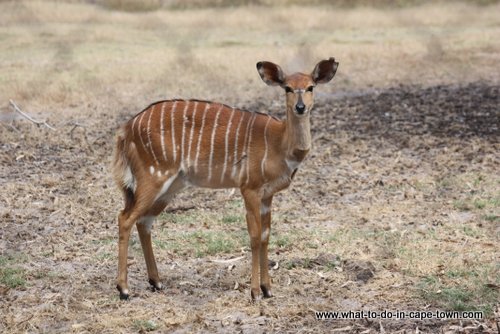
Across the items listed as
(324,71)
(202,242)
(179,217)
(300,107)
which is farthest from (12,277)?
(324,71)

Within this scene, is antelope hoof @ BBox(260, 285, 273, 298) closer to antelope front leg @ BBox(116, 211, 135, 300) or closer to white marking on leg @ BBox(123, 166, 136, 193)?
antelope front leg @ BBox(116, 211, 135, 300)

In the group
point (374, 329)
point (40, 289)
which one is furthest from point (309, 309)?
point (40, 289)

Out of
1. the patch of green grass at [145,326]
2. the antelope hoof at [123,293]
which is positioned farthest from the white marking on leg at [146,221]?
the patch of green grass at [145,326]

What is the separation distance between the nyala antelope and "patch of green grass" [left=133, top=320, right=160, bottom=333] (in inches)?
17.2

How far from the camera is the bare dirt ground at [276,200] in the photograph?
511 cm

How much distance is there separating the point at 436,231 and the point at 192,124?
2.17 meters

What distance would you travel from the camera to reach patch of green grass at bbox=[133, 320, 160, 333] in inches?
188

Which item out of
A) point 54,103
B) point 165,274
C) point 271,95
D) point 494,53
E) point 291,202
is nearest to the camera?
point 165,274

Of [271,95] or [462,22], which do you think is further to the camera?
[462,22]

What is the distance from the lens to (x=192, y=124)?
213 inches

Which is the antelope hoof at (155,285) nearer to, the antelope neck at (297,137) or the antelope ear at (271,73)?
the antelope neck at (297,137)

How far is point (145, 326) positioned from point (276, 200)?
2.77 metres

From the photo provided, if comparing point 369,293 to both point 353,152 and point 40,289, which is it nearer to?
point 40,289

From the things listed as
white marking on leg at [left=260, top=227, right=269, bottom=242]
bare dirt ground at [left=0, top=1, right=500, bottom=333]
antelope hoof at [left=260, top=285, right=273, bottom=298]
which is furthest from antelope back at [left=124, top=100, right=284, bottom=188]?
Result: bare dirt ground at [left=0, top=1, right=500, bottom=333]
